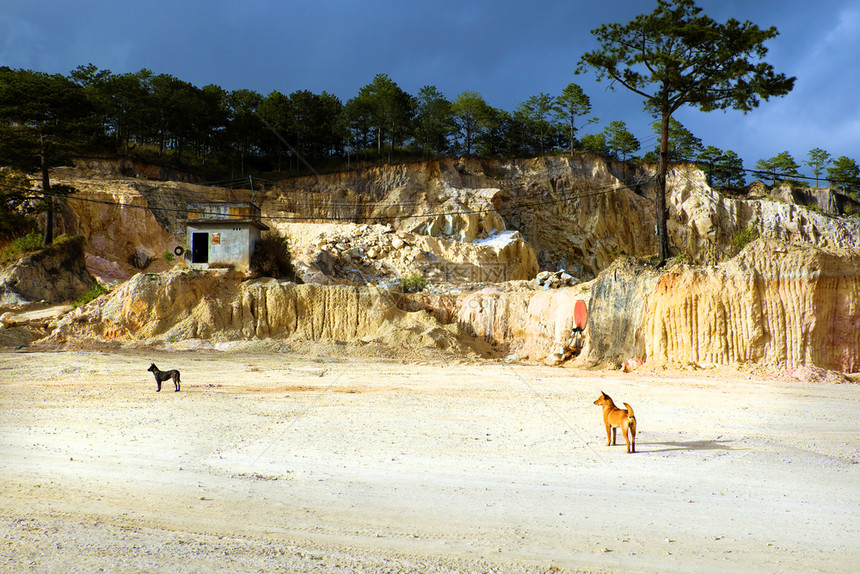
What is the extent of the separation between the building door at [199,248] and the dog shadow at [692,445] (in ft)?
87.4

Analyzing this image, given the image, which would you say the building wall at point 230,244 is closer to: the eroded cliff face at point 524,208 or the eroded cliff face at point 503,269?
the eroded cliff face at point 503,269

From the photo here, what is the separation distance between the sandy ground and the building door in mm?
17634

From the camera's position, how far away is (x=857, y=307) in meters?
16.5

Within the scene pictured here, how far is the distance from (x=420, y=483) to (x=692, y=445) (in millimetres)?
4504

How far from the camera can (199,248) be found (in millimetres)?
30922

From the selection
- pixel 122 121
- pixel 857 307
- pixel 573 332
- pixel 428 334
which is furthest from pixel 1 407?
pixel 122 121

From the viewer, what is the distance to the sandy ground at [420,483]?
510 centimetres

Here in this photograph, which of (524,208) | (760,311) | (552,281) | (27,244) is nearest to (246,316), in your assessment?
(27,244)

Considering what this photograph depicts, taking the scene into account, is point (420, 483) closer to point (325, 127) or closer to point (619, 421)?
point (619, 421)

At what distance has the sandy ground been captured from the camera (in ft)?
16.7

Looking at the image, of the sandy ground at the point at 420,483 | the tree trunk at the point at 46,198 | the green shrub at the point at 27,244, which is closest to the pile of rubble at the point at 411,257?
the tree trunk at the point at 46,198

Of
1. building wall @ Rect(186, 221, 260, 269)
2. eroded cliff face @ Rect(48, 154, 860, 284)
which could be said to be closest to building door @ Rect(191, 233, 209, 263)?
building wall @ Rect(186, 221, 260, 269)

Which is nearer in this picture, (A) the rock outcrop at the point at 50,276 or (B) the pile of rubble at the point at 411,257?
(A) the rock outcrop at the point at 50,276

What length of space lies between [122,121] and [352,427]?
5583 cm
